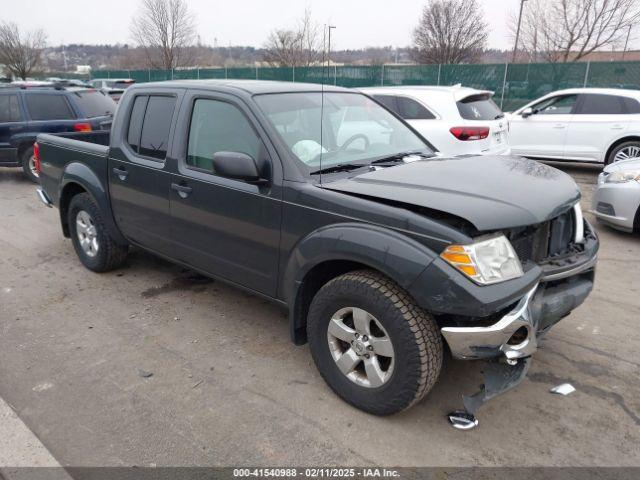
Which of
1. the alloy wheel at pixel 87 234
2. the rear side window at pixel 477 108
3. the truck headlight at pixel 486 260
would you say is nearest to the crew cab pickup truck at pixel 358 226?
the truck headlight at pixel 486 260

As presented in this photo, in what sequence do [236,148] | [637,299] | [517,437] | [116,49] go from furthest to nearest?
1. [116,49]
2. [637,299]
3. [236,148]
4. [517,437]

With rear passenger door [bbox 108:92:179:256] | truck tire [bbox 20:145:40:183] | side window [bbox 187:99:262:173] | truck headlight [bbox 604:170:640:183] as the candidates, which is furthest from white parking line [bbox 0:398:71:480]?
truck tire [bbox 20:145:40:183]

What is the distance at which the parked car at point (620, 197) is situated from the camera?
601 cm

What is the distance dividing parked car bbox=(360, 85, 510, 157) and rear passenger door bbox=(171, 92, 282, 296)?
14.0 feet

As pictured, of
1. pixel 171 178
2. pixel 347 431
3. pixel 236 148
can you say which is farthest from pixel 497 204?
pixel 171 178

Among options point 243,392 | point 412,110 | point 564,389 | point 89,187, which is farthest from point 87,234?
point 412,110

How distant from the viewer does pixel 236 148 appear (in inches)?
140

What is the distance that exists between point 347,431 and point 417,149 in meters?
2.16

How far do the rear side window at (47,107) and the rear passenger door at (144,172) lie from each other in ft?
20.8

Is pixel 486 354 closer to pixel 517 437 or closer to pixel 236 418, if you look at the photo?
pixel 517 437

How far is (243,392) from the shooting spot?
127 inches

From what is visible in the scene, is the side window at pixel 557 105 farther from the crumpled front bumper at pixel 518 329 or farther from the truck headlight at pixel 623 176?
the crumpled front bumper at pixel 518 329

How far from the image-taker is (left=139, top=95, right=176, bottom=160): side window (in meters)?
4.06

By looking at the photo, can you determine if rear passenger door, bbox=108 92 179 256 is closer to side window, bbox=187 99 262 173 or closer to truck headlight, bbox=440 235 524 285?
side window, bbox=187 99 262 173
